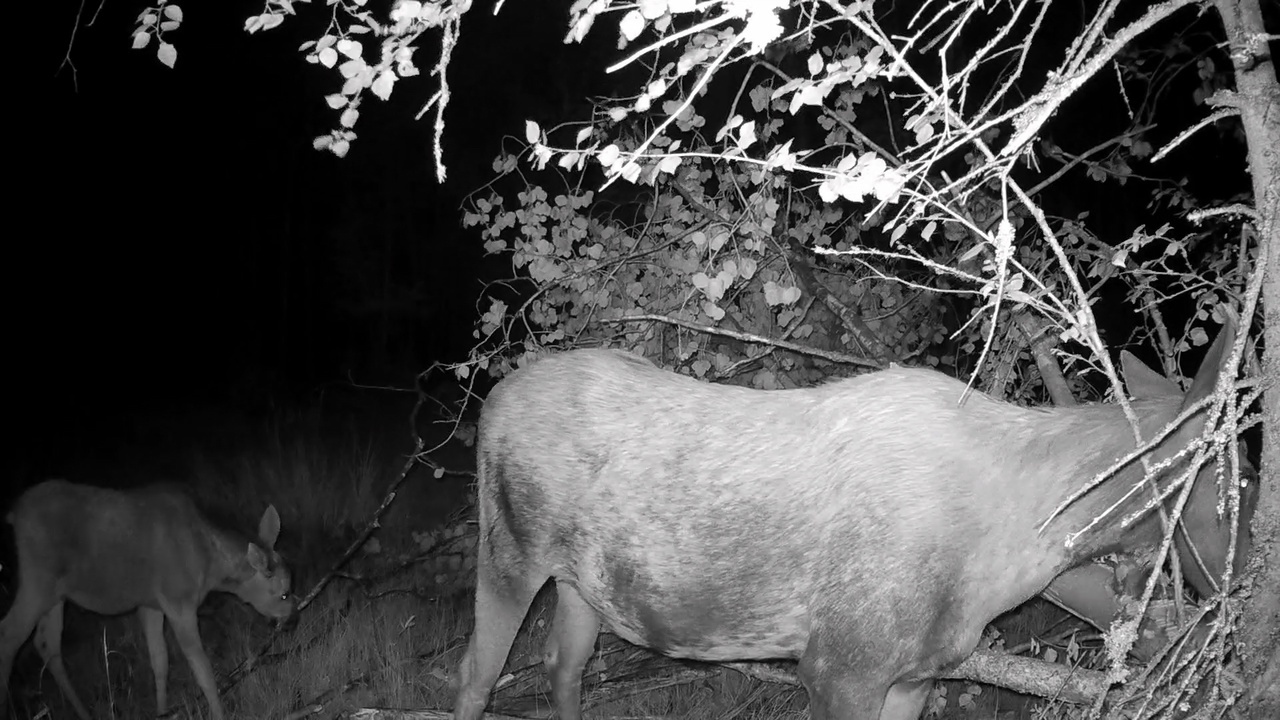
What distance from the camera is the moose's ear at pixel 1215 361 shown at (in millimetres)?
2678

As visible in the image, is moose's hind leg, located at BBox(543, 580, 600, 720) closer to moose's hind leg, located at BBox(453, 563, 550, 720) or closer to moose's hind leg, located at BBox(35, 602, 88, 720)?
moose's hind leg, located at BBox(453, 563, 550, 720)

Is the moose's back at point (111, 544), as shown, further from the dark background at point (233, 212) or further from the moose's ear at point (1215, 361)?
the dark background at point (233, 212)

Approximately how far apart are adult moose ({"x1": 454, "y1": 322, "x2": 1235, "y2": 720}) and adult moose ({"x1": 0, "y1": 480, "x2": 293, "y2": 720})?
92.4 inches

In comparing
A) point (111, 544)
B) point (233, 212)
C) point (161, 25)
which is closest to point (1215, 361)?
point (161, 25)

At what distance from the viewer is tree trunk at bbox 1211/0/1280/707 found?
2580 millimetres

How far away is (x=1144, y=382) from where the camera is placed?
365 cm

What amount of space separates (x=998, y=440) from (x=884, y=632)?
0.80m

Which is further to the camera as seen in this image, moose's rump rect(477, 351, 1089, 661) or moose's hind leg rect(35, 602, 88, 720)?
moose's hind leg rect(35, 602, 88, 720)

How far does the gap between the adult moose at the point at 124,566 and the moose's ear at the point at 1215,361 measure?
5.40m

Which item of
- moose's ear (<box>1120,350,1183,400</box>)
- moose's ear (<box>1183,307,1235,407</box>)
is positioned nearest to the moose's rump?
moose's ear (<box>1120,350,1183,400</box>)

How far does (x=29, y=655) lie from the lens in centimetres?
691

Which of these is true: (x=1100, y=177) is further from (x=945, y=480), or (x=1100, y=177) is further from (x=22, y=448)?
(x=22, y=448)

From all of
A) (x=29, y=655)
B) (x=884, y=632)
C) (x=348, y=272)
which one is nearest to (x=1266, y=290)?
(x=884, y=632)

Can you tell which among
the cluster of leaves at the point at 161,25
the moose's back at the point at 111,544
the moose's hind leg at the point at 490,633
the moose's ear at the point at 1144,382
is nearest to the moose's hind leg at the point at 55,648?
the moose's back at the point at 111,544
